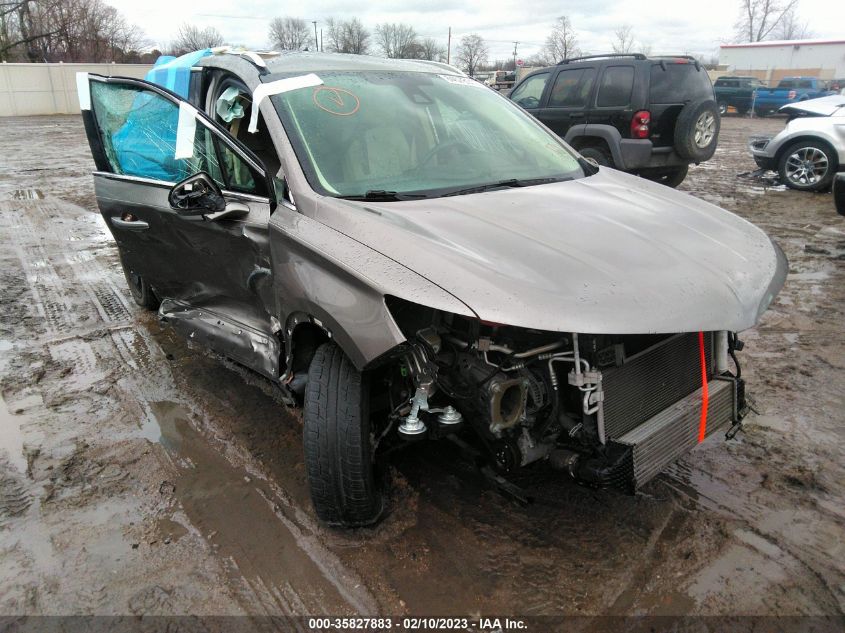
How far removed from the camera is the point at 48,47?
4734cm

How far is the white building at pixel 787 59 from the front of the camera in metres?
39.7

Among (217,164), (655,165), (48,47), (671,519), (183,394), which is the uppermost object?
(48,47)

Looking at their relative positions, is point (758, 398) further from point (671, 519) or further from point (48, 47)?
point (48, 47)

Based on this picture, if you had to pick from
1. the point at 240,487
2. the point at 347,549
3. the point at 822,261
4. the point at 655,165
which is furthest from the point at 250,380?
the point at 655,165

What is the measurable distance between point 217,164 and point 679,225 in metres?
2.30

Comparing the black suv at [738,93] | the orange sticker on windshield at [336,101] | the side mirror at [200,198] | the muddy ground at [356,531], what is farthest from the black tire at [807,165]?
the black suv at [738,93]

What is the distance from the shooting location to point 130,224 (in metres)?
3.96

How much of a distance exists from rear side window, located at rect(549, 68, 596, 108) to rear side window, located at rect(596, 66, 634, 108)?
0.79 ft

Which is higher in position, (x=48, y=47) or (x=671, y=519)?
(x=48, y=47)

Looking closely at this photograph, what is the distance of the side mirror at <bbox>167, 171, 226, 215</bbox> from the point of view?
2.97 meters

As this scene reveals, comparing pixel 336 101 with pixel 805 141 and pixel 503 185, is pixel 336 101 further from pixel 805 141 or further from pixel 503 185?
pixel 805 141

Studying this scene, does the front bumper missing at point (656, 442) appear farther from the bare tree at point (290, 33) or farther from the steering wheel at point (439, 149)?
the bare tree at point (290, 33)

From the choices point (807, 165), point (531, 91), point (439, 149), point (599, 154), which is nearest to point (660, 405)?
point (439, 149)

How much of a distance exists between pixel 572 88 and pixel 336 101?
7367mm
